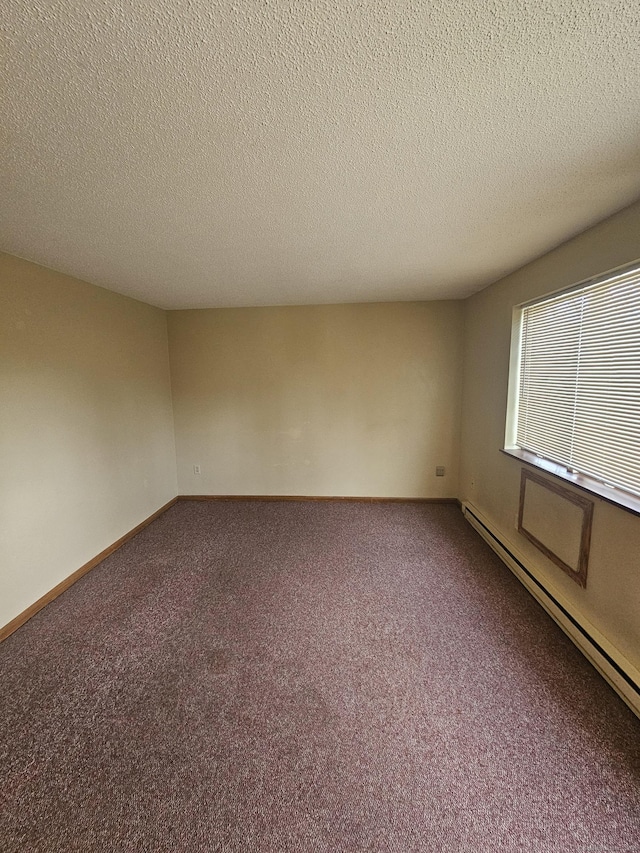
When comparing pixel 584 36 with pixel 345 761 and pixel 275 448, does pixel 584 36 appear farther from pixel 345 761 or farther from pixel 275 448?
pixel 275 448

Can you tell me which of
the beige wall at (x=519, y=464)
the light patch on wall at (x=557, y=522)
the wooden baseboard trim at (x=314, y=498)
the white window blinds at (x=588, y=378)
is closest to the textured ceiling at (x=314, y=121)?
the beige wall at (x=519, y=464)

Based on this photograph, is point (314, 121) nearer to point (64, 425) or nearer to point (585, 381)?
point (585, 381)

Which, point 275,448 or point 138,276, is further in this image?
point 275,448

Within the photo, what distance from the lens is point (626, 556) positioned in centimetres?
160

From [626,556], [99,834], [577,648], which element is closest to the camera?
[99,834]

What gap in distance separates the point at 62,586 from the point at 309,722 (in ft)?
6.83

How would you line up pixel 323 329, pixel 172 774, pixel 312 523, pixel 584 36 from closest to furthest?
pixel 584 36 < pixel 172 774 < pixel 312 523 < pixel 323 329

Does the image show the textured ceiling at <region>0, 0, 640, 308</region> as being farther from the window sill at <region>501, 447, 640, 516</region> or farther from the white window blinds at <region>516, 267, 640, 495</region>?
the window sill at <region>501, 447, 640, 516</region>

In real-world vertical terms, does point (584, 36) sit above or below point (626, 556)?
above

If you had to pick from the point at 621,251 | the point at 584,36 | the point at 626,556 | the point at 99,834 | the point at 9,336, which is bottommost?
the point at 99,834

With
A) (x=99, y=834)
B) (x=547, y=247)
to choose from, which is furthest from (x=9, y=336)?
(x=547, y=247)

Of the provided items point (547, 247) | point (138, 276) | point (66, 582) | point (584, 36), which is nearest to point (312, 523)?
point (66, 582)

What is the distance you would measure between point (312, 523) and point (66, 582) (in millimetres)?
2092

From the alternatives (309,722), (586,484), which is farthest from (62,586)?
(586,484)
